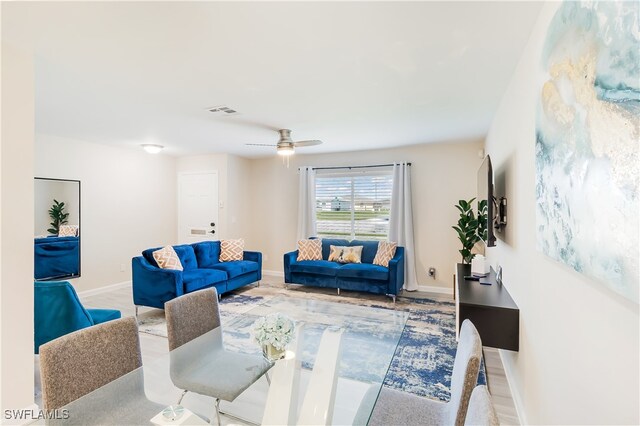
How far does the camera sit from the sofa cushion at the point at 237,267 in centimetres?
494

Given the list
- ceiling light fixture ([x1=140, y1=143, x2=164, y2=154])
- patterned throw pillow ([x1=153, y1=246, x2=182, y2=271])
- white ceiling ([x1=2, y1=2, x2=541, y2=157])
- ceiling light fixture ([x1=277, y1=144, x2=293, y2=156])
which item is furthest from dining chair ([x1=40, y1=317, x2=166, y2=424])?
ceiling light fixture ([x1=140, y1=143, x2=164, y2=154])

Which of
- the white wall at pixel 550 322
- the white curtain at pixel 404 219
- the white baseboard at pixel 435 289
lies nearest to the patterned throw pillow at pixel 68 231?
the white curtain at pixel 404 219

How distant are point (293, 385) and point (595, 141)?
1.70m

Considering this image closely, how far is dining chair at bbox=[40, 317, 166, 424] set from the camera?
1.37 meters

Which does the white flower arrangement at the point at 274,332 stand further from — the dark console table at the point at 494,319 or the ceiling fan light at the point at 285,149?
the ceiling fan light at the point at 285,149

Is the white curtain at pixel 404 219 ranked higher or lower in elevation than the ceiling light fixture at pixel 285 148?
lower

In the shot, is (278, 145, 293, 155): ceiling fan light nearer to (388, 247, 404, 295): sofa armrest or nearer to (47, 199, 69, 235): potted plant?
(388, 247, 404, 295): sofa armrest

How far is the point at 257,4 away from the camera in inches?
63.9

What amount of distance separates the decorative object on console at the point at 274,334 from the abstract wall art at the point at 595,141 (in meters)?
1.43

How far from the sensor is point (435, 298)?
4930 mm

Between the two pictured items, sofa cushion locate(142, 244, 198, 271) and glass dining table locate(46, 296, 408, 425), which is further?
sofa cushion locate(142, 244, 198, 271)

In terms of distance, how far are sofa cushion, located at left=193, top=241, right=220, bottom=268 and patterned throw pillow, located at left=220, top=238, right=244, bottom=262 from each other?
88 mm

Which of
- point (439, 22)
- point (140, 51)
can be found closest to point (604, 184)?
point (439, 22)

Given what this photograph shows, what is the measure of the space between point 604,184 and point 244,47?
204 cm
